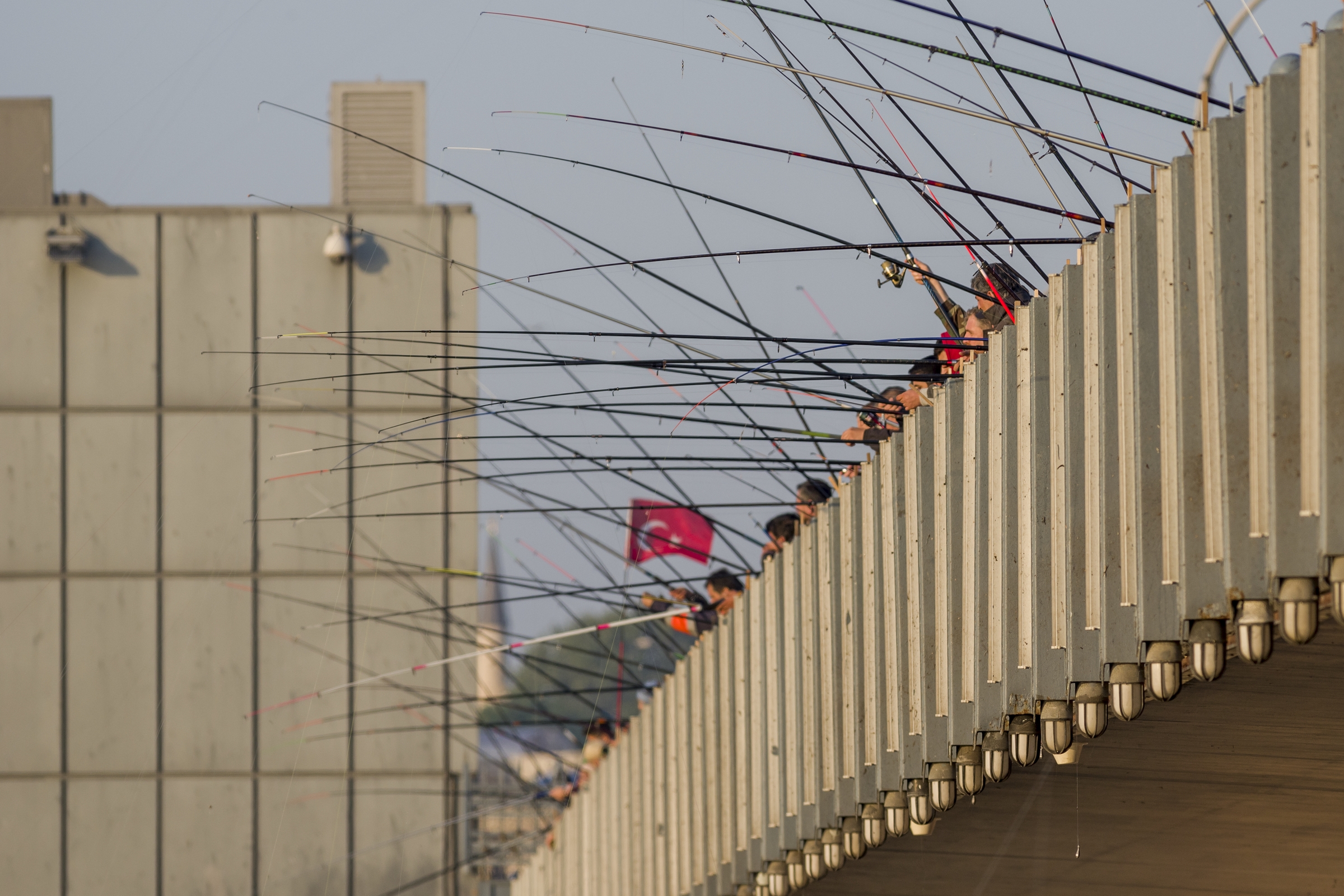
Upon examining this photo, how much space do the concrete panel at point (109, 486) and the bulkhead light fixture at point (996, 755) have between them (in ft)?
43.4

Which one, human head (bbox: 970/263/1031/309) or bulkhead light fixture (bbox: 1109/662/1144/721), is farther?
human head (bbox: 970/263/1031/309)

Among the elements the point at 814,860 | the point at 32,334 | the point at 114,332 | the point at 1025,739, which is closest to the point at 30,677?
the point at 32,334

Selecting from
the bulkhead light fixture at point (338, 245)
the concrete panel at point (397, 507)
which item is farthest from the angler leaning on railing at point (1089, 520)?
the bulkhead light fixture at point (338, 245)

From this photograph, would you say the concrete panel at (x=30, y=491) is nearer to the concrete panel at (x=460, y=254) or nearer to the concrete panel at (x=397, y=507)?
the concrete panel at (x=397, y=507)

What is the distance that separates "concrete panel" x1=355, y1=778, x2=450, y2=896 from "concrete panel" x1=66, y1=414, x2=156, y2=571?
3.70 metres

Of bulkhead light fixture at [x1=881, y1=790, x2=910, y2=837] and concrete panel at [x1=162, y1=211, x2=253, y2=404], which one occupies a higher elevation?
concrete panel at [x1=162, y1=211, x2=253, y2=404]

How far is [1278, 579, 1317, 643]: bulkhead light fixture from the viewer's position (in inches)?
159

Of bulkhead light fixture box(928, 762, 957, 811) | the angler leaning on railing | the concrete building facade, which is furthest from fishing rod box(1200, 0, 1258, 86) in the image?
the concrete building facade

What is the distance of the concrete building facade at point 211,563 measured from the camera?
16906 millimetres

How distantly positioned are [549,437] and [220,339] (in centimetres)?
1101

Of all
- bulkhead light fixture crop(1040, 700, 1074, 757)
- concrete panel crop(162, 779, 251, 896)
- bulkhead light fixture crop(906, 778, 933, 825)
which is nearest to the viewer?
bulkhead light fixture crop(1040, 700, 1074, 757)

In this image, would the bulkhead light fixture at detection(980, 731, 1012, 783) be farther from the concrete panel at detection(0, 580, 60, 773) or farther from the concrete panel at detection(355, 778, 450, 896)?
the concrete panel at detection(0, 580, 60, 773)

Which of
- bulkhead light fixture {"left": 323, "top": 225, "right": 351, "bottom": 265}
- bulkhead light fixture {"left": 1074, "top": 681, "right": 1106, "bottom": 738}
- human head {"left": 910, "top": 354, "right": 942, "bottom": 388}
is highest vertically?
bulkhead light fixture {"left": 323, "top": 225, "right": 351, "bottom": 265}

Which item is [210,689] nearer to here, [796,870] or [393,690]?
[393,690]
